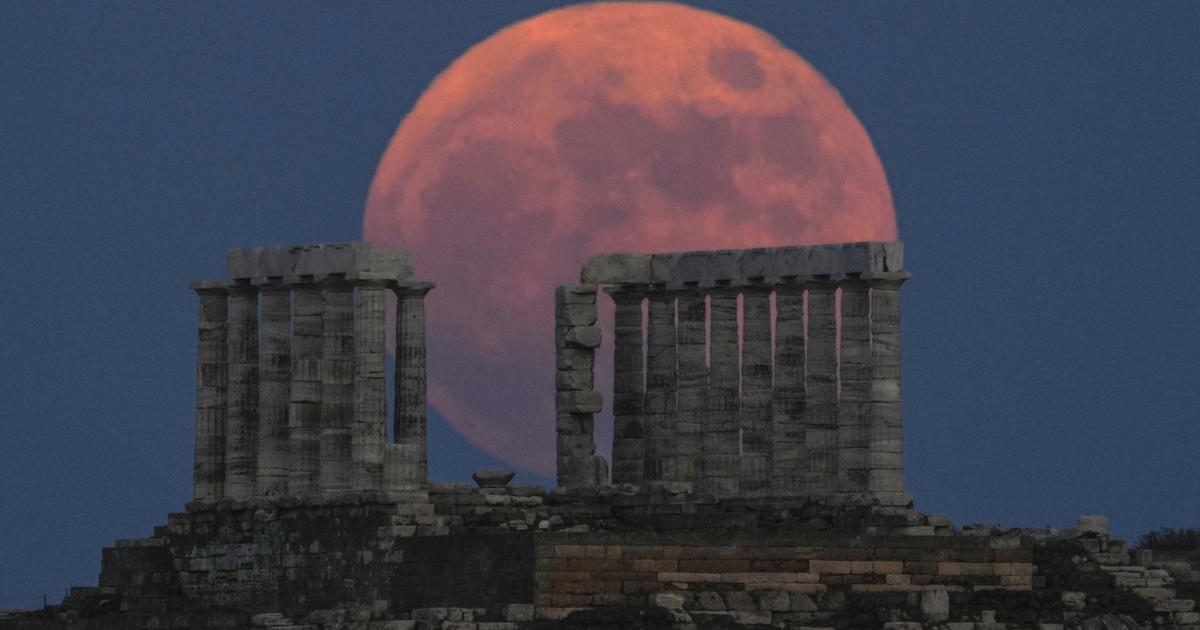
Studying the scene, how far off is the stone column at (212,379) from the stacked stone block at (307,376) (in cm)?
3

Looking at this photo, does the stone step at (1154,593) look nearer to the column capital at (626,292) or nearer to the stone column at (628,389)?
the stone column at (628,389)

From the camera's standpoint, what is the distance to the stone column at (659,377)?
11675cm

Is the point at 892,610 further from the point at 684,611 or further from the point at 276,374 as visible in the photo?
the point at 276,374

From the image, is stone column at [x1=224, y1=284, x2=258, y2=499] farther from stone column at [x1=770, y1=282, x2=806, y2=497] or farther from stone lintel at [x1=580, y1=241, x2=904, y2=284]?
stone column at [x1=770, y1=282, x2=806, y2=497]

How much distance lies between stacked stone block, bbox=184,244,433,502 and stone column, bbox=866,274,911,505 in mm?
13373

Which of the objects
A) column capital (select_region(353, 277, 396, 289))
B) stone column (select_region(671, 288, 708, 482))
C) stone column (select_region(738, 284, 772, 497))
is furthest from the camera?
stone column (select_region(671, 288, 708, 482))

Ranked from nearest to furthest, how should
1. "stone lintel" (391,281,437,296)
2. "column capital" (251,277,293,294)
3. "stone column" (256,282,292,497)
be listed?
"stone lintel" (391,281,437,296), "column capital" (251,277,293,294), "stone column" (256,282,292,497)

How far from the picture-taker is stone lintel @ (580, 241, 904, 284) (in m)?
111

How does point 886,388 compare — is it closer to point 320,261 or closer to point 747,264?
point 747,264

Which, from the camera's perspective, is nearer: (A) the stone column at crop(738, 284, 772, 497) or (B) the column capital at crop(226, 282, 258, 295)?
(B) the column capital at crop(226, 282, 258, 295)

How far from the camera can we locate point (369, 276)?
107m

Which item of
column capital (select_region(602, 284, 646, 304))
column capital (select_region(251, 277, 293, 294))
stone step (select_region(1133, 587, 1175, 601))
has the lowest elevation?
stone step (select_region(1133, 587, 1175, 601))

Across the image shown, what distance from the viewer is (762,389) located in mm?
115812

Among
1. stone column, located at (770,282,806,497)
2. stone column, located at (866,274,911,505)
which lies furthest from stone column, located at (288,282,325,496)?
stone column, located at (866,274,911,505)
